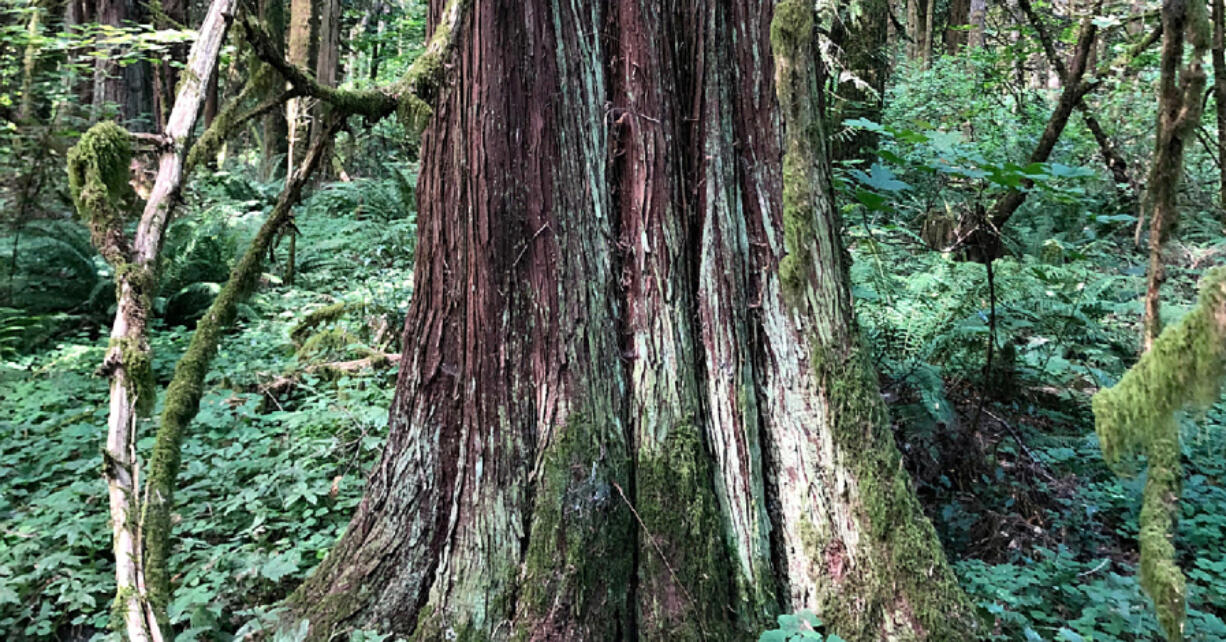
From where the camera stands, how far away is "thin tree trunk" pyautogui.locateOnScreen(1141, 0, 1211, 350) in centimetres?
203

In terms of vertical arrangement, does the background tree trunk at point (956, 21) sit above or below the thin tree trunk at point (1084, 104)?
above

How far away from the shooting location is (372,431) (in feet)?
13.4

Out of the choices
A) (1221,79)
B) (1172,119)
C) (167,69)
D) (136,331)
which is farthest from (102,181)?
(167,69)

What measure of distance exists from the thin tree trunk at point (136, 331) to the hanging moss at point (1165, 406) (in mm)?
2397

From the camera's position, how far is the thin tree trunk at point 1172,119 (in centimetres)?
203

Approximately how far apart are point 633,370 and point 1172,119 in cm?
184

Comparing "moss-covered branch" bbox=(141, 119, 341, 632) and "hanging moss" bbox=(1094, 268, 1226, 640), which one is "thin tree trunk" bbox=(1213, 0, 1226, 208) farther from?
"moss-covered branch" bbox=(141, 119, 341, 632)

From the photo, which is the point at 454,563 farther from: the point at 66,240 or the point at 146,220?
the point at 66,240

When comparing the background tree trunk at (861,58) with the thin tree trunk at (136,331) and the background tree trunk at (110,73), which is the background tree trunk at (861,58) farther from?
the background tree trunk at (110,73)

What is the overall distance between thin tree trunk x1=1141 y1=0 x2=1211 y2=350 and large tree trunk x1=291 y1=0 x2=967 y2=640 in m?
0.94

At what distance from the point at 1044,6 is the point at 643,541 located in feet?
45.1

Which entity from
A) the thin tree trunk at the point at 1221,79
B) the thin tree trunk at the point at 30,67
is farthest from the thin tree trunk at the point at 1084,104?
the thin tree trunk at the point at 30,67

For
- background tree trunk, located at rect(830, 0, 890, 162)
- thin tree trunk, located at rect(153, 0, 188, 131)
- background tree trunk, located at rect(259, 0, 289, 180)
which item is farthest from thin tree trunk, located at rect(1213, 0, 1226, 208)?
background tree trunk, located at rect(259, 0, 289, 180)

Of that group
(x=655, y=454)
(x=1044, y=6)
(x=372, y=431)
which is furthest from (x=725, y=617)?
(x=1044, y=6)
